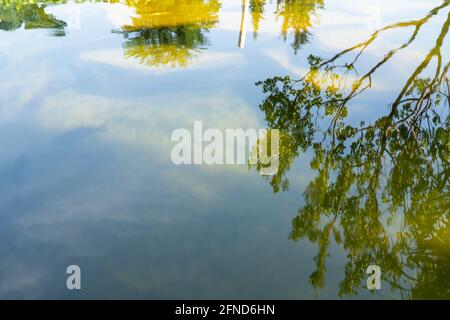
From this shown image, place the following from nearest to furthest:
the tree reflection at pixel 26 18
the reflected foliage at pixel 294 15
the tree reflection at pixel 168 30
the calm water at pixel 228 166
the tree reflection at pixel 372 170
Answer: the calm water at pixel 228 166, the tree reflection at pixel 372 170, the tree reflection at pixel 168 30, the reflected foliage at pixel 294 15, the tree reflection at pixel 26 18

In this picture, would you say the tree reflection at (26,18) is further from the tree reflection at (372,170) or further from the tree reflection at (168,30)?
the tree reflection at (372,170)

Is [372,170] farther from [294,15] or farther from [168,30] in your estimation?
[294,15]

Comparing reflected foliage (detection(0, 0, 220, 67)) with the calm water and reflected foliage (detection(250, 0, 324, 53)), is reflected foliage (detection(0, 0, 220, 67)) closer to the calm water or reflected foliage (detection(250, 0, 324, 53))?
the calm water

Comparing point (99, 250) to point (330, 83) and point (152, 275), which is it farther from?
point (330, 83)

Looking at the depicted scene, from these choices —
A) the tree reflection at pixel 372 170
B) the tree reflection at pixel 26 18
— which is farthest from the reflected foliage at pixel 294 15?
the tree reflection at pixel 26 18

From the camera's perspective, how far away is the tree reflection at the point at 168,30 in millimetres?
8859

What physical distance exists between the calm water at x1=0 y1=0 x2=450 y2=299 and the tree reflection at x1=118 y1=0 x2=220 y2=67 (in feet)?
0.21

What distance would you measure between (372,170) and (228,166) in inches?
75.4

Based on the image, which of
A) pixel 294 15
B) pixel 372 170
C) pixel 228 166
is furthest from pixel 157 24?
pixel 372 170

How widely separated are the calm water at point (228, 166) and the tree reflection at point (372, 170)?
23 millimetres

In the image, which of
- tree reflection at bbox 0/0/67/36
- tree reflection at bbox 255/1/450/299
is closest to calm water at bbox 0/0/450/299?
tree reflection at bbox 255/1/450/299

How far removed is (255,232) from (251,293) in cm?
83

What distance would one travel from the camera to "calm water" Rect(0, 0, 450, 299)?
4.11 meters

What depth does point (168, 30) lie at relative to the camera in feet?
32.8
